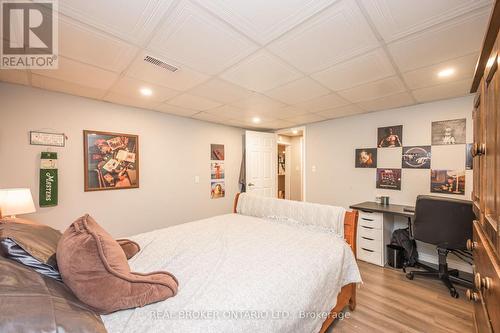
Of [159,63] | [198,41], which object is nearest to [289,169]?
[159,63]

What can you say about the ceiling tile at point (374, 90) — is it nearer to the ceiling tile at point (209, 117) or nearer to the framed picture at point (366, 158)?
the framed picture at point (366, 158)

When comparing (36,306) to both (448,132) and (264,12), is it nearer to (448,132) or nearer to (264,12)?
(264,12)

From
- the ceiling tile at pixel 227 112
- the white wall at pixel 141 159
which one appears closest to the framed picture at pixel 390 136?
the ceiling tile at pixel 227 112

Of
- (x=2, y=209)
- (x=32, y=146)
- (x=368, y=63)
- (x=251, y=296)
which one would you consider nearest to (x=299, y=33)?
(x=368, y=63)

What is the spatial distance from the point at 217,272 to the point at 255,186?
3257 millimetres

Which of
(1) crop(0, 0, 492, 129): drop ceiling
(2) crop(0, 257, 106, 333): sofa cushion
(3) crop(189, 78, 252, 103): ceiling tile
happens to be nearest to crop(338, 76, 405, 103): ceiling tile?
(1) crop(0, 0, 492, 129): drop ceiling

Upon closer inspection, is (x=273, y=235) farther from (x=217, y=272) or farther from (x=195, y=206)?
(x=195, y=206)

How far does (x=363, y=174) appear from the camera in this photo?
142 inches

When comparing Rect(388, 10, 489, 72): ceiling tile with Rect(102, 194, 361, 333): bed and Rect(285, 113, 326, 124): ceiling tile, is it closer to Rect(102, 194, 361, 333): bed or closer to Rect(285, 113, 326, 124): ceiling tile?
Rect(102, 194, 361, 333): bed

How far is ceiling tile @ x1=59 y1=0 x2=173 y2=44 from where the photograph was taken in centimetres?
119

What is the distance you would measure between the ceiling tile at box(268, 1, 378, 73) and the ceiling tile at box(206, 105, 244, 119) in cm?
152

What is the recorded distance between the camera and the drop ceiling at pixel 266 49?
1.24 m

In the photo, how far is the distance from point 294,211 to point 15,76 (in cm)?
323

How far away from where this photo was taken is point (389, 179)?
3.33 metres
